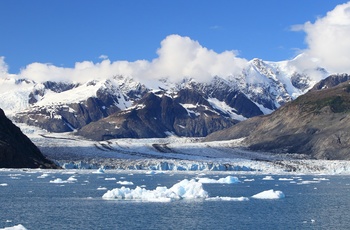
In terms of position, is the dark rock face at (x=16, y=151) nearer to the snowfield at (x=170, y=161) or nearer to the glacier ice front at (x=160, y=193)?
the snowfield at (x=170, y=161)

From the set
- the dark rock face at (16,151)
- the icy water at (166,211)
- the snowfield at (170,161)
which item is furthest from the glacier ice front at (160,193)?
the dark rock face at (16,151)

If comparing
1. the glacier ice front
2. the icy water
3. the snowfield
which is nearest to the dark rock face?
the snowfield

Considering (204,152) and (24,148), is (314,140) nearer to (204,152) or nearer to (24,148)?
(204,152)

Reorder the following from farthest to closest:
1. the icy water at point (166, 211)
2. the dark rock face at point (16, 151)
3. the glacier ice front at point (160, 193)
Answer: the dark rock face at point (16, 151) → the glacier ice front at point (160, 193) → the icy water at point (166, 211)

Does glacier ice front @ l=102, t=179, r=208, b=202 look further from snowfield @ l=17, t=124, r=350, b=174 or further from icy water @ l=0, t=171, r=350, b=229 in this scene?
snowfield @ l=17, t=124, r=350, b=174

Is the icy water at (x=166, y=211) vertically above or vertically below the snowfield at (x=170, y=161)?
below

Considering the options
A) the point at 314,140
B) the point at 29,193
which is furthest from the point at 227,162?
the point at 29,193
